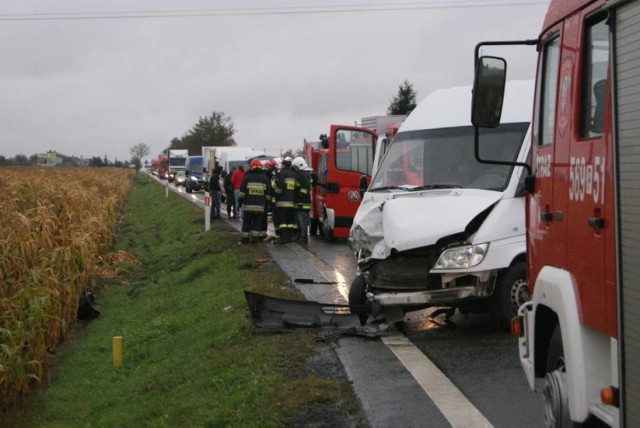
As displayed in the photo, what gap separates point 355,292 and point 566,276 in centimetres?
546

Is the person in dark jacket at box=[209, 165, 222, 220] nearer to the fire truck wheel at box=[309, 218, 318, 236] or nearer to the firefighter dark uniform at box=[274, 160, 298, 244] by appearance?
the fire truck wheel at box=[309, 218, 318, 236]

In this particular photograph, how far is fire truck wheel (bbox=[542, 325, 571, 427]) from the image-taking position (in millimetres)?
4480

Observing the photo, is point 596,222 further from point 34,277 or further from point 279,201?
point 279,201

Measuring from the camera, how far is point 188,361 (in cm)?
952

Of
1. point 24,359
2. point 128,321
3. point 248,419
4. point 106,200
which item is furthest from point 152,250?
point 248,419

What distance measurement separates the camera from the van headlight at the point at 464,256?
27.5ft

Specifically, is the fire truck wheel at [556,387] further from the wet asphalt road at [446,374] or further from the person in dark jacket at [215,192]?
the person in dark jacket at [215,192]

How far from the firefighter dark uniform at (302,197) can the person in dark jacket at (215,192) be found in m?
8.19

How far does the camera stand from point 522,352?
548cm

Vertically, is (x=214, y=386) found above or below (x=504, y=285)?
below

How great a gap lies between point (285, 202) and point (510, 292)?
11291 mm

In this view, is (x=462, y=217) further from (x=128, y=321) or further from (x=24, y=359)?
(x=128, y=321)

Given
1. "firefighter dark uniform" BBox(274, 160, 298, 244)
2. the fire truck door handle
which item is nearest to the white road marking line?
the fire truck door handle

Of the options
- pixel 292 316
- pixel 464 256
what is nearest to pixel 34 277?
pixel 292 316
